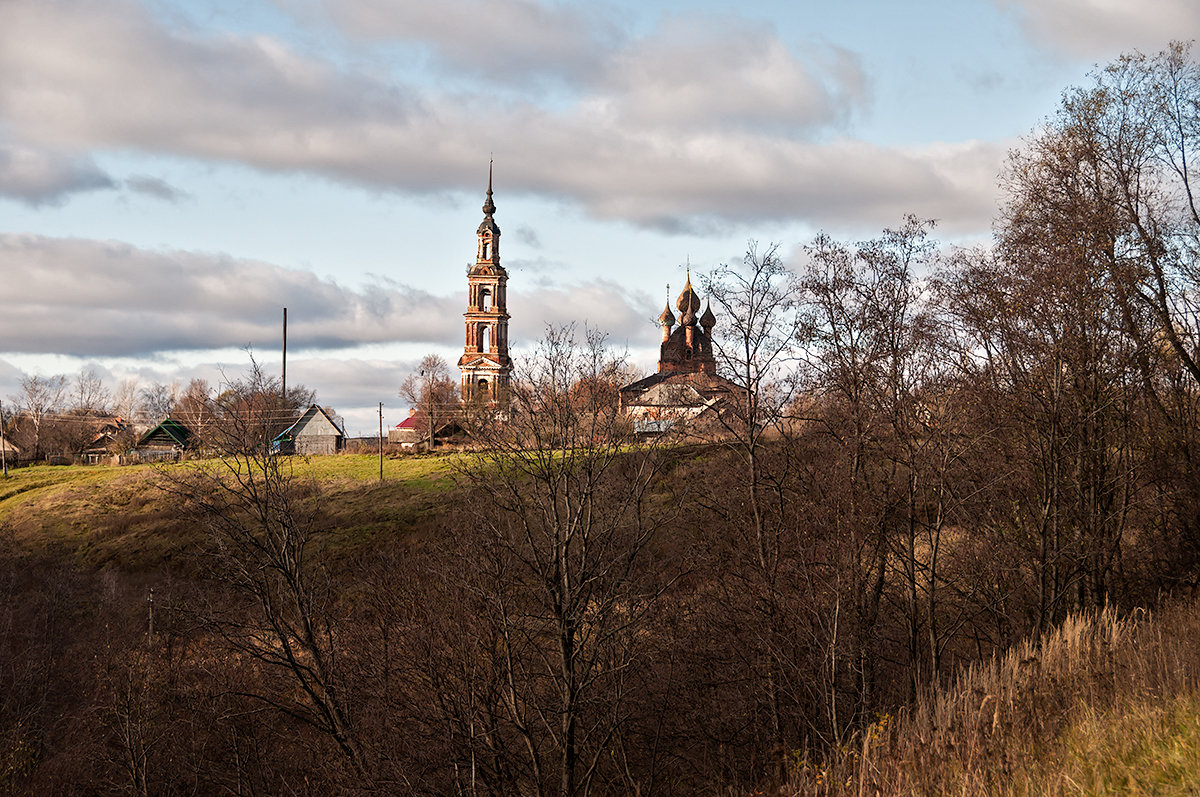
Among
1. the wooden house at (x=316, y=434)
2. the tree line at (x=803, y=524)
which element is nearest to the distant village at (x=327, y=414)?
the wooden house at (x=316, y=434)

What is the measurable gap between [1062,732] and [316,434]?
233 ft

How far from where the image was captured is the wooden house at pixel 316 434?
72.1 meters

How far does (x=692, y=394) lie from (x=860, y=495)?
3.89 meters

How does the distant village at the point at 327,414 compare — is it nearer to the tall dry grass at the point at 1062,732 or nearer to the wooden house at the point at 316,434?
the wooden house at the point at 316,434

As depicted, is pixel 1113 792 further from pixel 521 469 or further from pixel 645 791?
pixel 645 791

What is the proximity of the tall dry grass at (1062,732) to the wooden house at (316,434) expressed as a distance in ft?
220

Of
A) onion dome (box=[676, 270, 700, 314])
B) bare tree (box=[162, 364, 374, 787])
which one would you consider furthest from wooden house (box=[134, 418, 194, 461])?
bare tree (box=[162, 364, 374, 787])

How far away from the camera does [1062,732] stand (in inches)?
275

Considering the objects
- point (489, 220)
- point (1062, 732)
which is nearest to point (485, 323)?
point (489, 220)

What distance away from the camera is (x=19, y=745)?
1000 inches

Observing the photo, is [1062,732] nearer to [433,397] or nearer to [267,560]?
[267,560]

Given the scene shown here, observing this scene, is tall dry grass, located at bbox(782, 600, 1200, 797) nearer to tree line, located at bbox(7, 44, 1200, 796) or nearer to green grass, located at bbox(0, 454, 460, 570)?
tree line, located at bbox(7, 44, 1200, 796)

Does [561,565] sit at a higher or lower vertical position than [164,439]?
lower

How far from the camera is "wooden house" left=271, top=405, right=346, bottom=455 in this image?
237 feet
